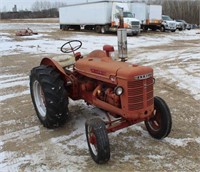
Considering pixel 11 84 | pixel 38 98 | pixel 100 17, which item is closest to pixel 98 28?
pixel 100 17

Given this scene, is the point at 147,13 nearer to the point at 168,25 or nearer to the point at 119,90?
the point at 168,25

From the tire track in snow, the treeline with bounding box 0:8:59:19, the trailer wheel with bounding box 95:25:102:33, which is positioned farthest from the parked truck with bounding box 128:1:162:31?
the treeline with bounding box 0:8:59:19

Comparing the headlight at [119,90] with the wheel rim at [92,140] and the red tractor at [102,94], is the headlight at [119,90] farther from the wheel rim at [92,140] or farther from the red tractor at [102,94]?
the wheel rim at [92,140]

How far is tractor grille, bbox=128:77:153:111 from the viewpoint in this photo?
3.83 metres

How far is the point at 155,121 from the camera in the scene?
181 inches

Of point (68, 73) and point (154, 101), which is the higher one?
point (68, 73)

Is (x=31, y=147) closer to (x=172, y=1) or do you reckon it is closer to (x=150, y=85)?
(x=150, y=85)

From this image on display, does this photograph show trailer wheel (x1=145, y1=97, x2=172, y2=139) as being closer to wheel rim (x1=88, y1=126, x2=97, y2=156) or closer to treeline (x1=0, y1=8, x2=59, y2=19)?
wheel rim (x1=88, y1=126, x2=97, y2=156)

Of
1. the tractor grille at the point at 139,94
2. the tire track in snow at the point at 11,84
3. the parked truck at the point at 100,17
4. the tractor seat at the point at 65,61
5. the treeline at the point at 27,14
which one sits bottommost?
the tire track in snow at the point at 11,84

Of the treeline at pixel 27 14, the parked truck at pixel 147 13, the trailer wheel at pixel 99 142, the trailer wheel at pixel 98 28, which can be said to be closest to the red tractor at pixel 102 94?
the trailer wheel at pixel 99 142

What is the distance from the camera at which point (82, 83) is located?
16.0ft

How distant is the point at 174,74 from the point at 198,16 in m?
37.8

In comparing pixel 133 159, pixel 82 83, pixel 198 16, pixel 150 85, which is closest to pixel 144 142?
pixel 133 159

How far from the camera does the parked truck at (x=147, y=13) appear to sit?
28461 millimetres
